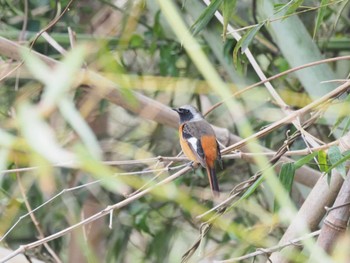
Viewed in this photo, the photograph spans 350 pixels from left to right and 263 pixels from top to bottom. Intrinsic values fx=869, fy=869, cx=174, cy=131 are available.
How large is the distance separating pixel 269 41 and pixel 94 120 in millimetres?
814

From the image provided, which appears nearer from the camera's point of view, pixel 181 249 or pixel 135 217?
pixel 135 217

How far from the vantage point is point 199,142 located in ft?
8.40

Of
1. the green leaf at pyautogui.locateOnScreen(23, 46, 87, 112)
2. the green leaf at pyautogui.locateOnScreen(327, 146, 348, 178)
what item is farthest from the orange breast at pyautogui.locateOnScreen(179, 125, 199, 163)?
the green leaf at pyautogui.locateOnScreen(23, 46, 87, 112)

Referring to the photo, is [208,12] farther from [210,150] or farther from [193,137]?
[193,137]

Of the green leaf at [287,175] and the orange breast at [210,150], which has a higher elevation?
the green leaf at [287,175]

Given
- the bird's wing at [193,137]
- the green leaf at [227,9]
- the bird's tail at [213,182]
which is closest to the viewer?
the green leaf at [227,9]

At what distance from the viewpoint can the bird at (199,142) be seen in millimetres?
2432

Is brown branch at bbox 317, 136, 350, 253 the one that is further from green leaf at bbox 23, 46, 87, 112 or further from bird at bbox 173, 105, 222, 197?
bird at bbox 173, 105, 222, 197

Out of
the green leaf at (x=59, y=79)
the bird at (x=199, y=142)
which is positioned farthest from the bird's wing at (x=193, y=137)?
the green leaf at (x=59, y=79)

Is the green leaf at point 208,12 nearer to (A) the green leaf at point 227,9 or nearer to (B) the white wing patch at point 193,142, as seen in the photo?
(A) the green leaf at point 227,9

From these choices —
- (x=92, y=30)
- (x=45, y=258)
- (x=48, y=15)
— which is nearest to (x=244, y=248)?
(x=45, y=258)

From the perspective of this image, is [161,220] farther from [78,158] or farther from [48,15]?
[78,158]

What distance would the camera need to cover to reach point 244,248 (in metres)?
2.45

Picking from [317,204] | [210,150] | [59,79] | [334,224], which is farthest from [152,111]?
[59,79]
